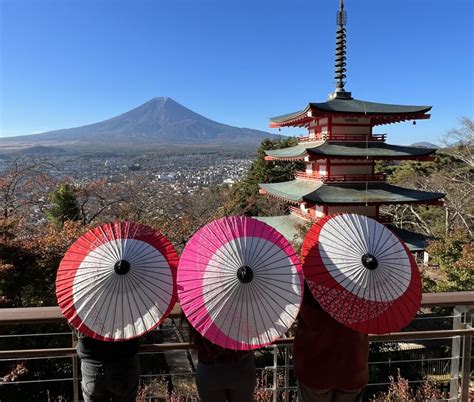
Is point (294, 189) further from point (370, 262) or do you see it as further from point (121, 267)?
point (121, 267)

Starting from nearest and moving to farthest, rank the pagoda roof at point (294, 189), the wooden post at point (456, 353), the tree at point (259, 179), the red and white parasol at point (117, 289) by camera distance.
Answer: the red and white parasol at point (117, 289)
the wooden post at point (456, 353)
the pagoda roof at point (294, 189)
the tree at point (259, 179)

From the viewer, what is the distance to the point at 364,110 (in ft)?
36.7

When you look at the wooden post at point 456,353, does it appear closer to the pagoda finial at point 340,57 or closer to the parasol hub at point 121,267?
the parasol hub at point 121,267

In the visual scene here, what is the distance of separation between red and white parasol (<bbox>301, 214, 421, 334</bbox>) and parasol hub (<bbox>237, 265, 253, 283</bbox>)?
25cm

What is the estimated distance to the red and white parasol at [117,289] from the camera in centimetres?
157

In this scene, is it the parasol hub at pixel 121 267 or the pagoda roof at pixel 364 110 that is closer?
the parasol hub at pixel 121 267

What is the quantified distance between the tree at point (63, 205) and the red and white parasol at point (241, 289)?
58.7 feet

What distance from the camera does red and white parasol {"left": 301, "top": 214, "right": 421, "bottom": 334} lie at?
1532mm

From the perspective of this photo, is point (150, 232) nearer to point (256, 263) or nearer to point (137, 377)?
point (256, 263)

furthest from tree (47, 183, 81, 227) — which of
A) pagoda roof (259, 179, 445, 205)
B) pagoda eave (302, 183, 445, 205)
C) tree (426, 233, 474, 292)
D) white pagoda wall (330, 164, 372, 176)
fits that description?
tree (426, 233, 474, 292)

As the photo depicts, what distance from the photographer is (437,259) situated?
11.1 meters

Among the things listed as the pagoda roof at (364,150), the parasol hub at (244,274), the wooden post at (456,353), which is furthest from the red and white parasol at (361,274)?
the pagoda roof at (364,150)

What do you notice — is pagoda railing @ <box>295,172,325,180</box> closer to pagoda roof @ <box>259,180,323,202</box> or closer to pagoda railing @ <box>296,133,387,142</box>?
pagoda roof @ <box>259,180,323,202</box>

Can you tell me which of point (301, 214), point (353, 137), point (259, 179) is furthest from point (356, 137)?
point (259, 179)
